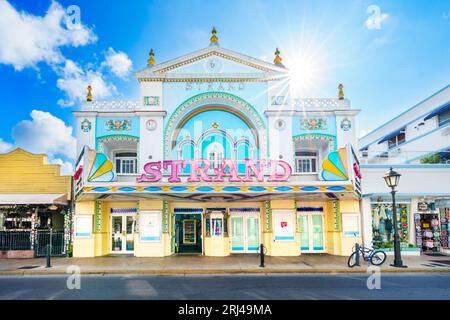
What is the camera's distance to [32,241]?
1953cm

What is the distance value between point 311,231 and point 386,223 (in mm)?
4134

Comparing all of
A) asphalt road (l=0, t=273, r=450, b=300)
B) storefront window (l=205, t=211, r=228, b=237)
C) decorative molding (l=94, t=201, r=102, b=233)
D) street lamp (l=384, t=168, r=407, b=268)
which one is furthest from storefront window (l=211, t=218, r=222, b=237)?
street lamp (l=384, t=168, r=407, b=268)

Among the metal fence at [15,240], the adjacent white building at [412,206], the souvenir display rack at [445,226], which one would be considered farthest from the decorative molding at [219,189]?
the souvenir display rack at [445,226]

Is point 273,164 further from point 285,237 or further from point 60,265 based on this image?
point 60,265

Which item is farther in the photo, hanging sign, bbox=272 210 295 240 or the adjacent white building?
the adjacent white building

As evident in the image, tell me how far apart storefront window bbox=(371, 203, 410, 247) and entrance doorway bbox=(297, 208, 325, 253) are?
9.56ft

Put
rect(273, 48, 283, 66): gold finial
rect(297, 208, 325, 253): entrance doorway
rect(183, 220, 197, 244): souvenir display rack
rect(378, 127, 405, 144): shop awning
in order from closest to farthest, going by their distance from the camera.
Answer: rect(297, 208, 325, 253): entrance doorway, rect(273, 48, 283, 66): gold finial, rect(183, 220, 197, 244): souvenir display rack, rect(378, 127, 405, 144): shop awning

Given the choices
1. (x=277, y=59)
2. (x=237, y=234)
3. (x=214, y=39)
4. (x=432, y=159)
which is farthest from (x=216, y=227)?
(x=432, y=159)

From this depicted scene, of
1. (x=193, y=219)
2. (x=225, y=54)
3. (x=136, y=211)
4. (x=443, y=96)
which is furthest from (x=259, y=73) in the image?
(x=443, y=96)

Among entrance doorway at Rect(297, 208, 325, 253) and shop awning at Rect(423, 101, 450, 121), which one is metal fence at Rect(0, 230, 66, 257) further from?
shop awning at Rect(423, 101, 450, 121)

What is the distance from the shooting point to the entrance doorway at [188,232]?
2089cm

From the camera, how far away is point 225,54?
20.5m

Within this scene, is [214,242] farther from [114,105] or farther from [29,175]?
[29,175]

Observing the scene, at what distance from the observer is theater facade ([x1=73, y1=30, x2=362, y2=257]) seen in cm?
1962
